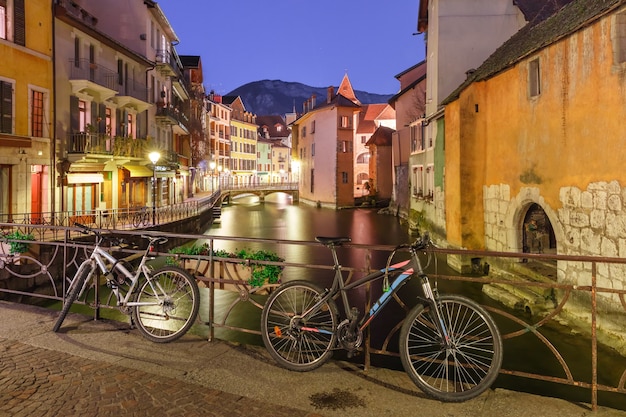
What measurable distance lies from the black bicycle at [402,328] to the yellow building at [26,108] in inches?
640

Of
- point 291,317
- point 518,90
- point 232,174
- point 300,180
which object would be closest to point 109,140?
point 518,90

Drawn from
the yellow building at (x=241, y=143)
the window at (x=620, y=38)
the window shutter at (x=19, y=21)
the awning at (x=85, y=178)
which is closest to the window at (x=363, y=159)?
the yellow building at (x=241, y=143)

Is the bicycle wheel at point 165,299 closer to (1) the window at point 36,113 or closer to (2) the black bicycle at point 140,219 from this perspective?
(1) the window at point 36,113

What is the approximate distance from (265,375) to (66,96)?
21579 mm

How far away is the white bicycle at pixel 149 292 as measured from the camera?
16.8 feet

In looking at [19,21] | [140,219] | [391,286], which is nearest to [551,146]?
[391,286]

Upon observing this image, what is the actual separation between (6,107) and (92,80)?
625 centimetres

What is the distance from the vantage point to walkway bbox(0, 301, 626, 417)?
358 centimetres

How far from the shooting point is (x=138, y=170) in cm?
2936

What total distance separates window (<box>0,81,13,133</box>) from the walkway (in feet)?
53.3

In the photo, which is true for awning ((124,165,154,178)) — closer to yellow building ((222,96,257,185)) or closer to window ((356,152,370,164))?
window ((356,152,370,164))

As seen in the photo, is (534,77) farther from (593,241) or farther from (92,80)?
(92,80)

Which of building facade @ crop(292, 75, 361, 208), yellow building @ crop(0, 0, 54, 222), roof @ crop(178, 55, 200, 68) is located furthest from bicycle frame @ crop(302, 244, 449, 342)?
building facade @ crop(292, 75, 361, 208)

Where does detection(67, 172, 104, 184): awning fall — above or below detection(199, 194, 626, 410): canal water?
above
